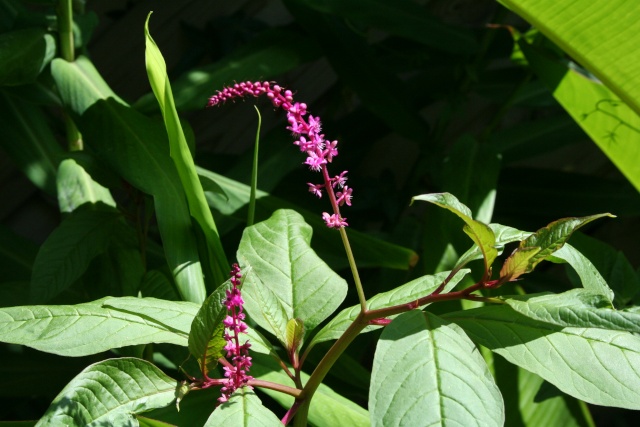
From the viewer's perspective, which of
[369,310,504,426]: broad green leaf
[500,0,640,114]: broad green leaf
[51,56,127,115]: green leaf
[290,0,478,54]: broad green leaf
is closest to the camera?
[369,310,504,426]: broad green leaf

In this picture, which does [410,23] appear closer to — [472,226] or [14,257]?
[14,257]

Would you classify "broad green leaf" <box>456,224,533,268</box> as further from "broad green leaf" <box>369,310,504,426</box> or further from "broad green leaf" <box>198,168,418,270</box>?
"broad green leaf" <box>198,168,418,270</box>

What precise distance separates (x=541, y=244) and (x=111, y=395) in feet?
0.98

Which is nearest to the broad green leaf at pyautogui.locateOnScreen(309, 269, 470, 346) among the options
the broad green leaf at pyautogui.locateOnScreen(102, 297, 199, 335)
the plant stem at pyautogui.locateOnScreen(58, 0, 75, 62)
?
the broad green leaf at pyautogui.locateOnScreen(102, 297, 199, 335)

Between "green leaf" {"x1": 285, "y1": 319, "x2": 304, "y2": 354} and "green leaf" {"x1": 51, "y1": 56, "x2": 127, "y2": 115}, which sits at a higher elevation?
"green leaf" {"x1": 51, "y1": 56, "x2": 127, "y2": 115}

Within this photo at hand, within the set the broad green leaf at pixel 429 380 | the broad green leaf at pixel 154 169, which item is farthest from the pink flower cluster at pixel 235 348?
the broad green leaf at pixel 154 169

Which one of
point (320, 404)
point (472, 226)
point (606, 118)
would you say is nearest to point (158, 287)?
point (320, 404)

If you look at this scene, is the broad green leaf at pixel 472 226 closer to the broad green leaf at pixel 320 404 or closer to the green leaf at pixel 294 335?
the green leaf at pixel 294 335

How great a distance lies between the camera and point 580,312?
1.64 ft

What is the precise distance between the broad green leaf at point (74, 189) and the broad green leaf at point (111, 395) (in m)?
0.50

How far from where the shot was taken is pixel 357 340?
139cm

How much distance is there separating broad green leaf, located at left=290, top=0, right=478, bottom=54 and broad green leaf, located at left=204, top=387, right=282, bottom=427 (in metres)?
0.88

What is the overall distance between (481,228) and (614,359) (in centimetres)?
12

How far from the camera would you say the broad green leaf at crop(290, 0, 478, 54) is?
134cm
